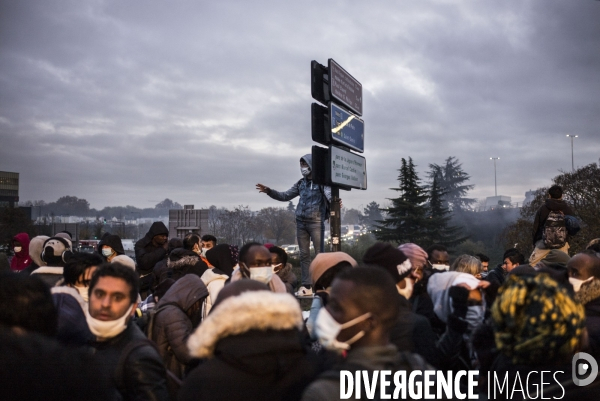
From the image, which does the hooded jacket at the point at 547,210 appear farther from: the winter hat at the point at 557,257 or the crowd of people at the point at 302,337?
the crowd of people at the point at 302,337

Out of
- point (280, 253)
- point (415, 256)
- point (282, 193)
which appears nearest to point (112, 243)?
point (280, 253)

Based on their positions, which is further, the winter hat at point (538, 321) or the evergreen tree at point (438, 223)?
the evergreen tree at point (438, 223)

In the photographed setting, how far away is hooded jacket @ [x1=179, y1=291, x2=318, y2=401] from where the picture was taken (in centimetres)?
229

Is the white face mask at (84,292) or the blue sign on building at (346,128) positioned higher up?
the blue sign on building at (346,128)

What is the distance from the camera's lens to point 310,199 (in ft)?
28.9

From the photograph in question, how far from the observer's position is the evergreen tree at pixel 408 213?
3247cm

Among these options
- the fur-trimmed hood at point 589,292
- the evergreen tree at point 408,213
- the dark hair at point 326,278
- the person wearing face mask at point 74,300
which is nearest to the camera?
the person wearing face mask at point 74,300

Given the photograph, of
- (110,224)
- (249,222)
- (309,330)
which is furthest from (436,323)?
(110,224)

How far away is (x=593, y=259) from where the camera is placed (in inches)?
143

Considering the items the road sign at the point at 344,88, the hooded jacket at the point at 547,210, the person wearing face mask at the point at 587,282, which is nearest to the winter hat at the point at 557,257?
the hooded jacket at the point at 547,210

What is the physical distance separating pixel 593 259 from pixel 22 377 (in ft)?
11.9

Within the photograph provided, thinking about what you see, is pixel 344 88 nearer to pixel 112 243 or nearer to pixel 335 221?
pixel 335 221

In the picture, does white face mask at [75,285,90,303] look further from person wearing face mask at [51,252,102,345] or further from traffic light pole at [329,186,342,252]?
traffic light pole at [329,186,342,252]

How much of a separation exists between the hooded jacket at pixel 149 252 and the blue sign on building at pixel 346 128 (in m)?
3.08
